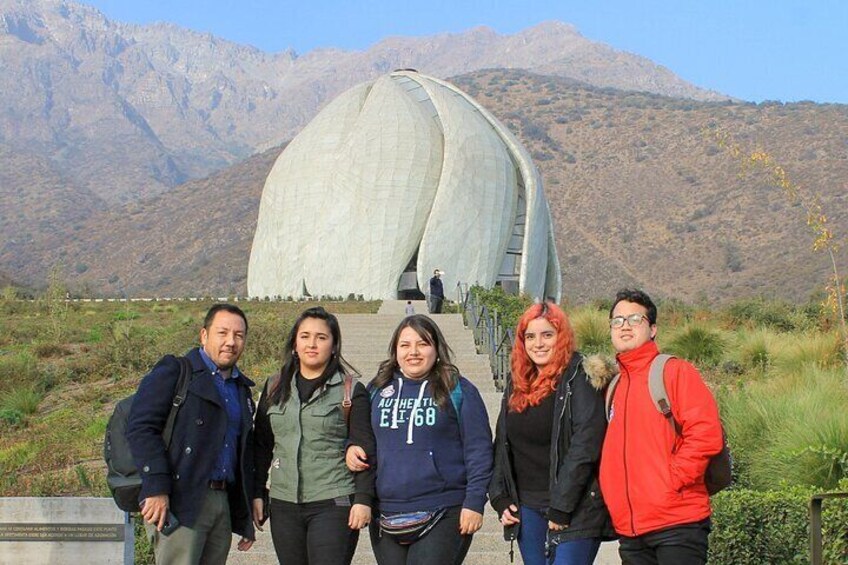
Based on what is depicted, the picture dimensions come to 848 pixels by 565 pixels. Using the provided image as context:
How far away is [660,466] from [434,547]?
110 centimetres

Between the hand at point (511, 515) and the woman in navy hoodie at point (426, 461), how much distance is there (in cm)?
13

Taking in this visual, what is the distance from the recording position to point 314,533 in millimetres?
4777

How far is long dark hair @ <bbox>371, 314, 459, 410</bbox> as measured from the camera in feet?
15.6

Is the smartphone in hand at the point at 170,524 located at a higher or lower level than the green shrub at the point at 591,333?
lower

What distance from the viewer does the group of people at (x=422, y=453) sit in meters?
4.41

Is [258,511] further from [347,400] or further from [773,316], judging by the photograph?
[773,316]

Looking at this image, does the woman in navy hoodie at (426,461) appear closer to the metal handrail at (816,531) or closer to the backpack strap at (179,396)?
the backpack strap at (179,396)

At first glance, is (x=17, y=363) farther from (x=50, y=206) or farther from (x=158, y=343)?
(x=50, y=206)

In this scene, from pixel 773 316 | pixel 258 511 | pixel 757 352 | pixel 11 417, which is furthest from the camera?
pixel 773 316

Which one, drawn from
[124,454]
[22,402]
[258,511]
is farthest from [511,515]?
[22,402]

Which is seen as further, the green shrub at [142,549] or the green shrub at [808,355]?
the green shrub at [808,355]

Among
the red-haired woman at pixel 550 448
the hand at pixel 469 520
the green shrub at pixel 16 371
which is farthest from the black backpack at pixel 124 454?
the green shrub at pixel 16 371

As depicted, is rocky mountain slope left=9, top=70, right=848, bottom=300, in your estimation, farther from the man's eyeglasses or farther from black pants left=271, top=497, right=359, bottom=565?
the man's eyeglasses

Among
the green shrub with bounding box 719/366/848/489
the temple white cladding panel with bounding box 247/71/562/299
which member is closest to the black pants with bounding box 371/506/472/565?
the green shrub with bounding box 719/366/848/489
